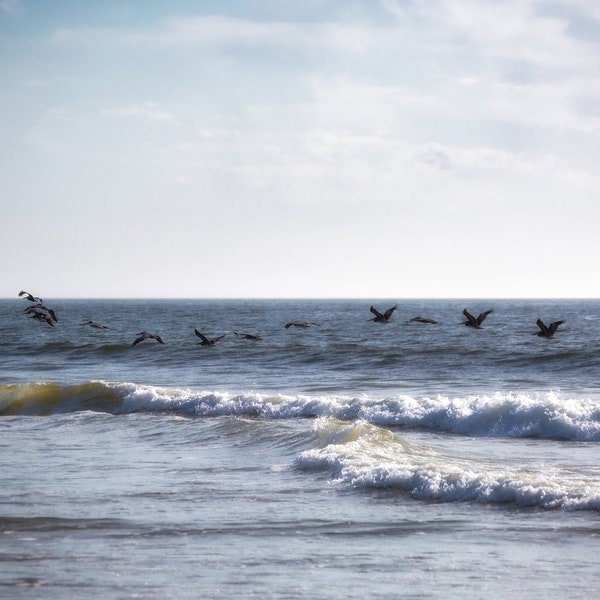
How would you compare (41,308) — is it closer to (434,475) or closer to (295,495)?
(295,495)

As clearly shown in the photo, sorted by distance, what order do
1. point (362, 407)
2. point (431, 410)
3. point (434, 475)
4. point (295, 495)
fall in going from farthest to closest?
1. point (362, 407)
2. point (431, 410)
3. point (434, 475)
4. point (295, 495)

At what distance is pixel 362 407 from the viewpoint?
2169cm

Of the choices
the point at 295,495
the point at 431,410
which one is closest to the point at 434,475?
the point at 295,495

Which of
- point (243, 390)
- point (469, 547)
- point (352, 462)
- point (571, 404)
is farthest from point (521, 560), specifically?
point (243, 390)

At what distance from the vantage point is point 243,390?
91.1 feet

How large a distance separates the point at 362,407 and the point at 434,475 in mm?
9373

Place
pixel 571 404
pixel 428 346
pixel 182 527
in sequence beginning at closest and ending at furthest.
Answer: pixel 182 527
pixel 571 404
pixel 428 346

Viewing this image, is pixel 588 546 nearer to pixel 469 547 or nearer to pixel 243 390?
pixel 469 547

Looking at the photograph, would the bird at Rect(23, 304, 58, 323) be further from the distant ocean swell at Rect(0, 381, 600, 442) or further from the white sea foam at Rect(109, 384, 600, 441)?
the white sea foam at Rect(109, 384, 600, 441)

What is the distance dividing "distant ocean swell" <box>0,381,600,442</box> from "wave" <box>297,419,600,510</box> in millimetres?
3670

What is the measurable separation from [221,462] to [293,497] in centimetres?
306

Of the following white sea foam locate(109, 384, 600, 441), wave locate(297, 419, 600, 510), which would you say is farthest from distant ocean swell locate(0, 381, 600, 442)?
wave locate(297, 419, 600, 510)

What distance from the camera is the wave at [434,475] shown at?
11344mm

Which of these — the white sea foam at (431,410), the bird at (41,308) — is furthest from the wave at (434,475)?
the bird at (41,308)
